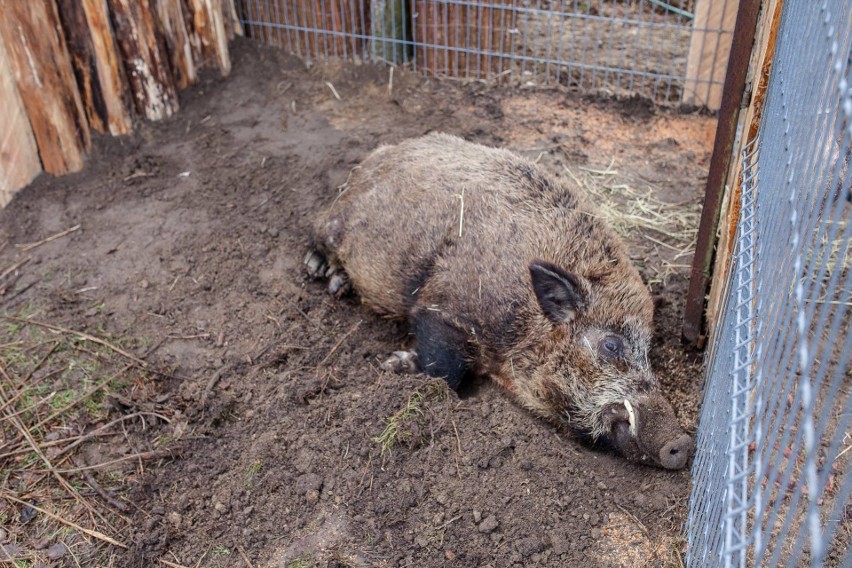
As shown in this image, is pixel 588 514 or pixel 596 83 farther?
pixel 596 83

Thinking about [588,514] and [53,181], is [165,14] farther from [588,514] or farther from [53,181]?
[588,514]

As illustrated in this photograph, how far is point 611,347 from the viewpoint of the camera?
12.4ft

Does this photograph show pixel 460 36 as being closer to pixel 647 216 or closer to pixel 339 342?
pixel 647 216

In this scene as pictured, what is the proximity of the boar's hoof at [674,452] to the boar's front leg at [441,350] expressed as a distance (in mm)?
1243

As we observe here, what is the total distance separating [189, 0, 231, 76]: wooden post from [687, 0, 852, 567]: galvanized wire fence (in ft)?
15.3

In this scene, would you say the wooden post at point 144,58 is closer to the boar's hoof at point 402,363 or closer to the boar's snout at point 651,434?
the boar's hoof at point 402,363

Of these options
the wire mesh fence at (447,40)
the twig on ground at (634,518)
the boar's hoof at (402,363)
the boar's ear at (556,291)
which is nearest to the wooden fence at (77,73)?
the wire mesh fence at (447,40)

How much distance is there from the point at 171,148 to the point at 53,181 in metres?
0.89

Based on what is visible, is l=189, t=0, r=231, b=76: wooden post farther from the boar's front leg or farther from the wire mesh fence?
the boar's front leg

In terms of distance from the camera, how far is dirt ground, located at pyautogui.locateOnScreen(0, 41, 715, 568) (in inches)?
124

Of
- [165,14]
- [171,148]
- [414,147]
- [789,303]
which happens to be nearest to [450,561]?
[789,303]

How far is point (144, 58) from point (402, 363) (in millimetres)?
3267

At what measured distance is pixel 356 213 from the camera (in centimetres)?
476

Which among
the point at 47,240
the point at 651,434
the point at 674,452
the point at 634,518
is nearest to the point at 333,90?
the point at 47,240
